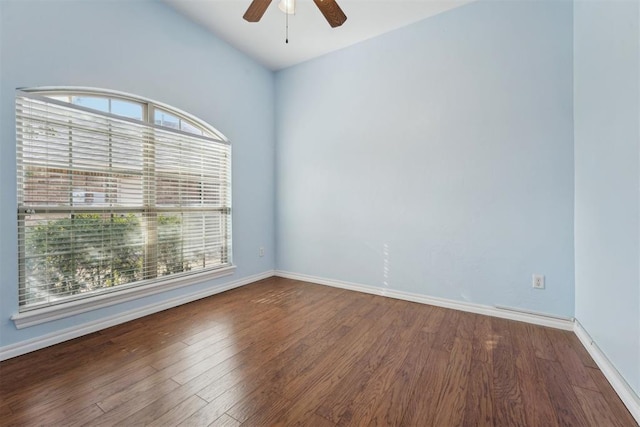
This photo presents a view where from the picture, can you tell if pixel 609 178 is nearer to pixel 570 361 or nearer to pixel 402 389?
pixel 570 361

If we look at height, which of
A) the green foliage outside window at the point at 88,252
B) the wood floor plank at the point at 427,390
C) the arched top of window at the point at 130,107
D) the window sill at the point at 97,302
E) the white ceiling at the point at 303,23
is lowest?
the wood floor plank at the point at 427,390

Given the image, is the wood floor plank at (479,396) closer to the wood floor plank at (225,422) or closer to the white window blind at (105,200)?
the wood floor plank at (225,422)

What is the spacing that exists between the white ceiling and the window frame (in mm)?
1049

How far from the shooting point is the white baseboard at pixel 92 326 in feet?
6.02

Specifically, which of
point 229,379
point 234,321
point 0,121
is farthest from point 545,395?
point 0,121

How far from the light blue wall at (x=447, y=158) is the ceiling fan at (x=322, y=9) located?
4.14ft

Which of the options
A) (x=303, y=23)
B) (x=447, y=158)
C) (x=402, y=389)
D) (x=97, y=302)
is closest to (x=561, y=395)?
(x=402, y=389)

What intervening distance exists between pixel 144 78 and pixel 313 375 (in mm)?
2866

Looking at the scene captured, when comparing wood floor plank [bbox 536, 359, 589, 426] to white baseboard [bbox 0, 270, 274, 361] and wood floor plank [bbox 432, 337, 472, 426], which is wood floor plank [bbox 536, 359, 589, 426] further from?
white baseboard [bbox 0, 270, 274, 361]

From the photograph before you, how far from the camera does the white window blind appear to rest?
1.93m

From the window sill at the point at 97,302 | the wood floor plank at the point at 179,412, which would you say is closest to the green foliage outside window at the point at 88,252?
the window sill at the point at 97,302

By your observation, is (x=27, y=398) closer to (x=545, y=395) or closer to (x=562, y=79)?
(x=545, y=395)

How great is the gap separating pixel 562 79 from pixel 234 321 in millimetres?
3467

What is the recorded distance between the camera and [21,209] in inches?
73.5
